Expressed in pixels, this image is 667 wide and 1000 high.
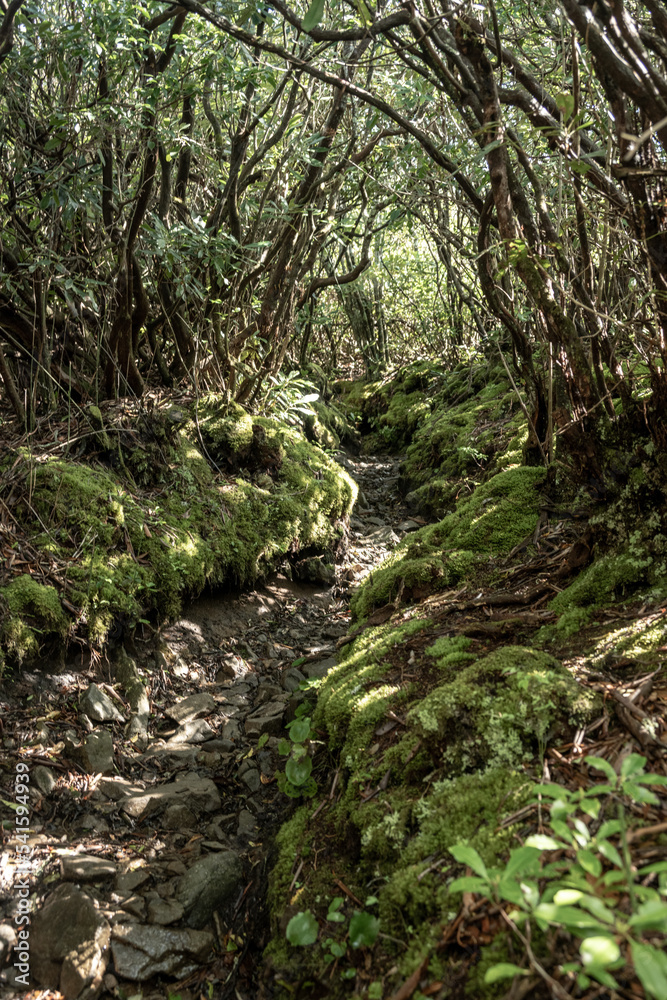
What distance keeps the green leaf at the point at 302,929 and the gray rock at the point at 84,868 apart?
1.01 meters

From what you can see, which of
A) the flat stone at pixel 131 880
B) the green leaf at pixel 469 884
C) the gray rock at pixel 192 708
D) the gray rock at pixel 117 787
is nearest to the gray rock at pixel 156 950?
the flat stone at pixel 131 880

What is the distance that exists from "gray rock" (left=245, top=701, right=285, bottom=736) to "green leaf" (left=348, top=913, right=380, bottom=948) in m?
1.82

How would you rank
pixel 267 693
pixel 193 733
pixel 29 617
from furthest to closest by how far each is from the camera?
pixel 267 693 → pixel 193 733 → pixel 29 617

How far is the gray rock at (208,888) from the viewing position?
97.5 inches

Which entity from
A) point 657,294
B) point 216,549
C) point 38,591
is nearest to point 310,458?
point 216,549

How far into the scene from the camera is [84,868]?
8.41 feet

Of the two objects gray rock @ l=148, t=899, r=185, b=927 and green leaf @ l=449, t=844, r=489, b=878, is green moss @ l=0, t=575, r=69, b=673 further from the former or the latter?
green leaf @ l=449, t=844, r=489, b=878

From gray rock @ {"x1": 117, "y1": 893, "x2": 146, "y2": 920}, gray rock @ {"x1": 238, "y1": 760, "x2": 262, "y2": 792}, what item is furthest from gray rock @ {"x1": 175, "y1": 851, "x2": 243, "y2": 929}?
gray rock @ {"x1": 238, "y1": 760, "x2": 262, "y2": 792}

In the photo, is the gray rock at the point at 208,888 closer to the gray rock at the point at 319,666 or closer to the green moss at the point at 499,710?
the green moss at the point at 499,710

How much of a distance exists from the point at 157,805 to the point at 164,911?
0.65 meters

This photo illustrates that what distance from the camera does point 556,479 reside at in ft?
13.3

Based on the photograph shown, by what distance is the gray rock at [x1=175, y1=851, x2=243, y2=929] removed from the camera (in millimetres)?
2477

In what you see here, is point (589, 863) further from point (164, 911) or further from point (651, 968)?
point (164, 911)

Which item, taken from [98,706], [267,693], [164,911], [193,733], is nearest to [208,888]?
[164,911]
